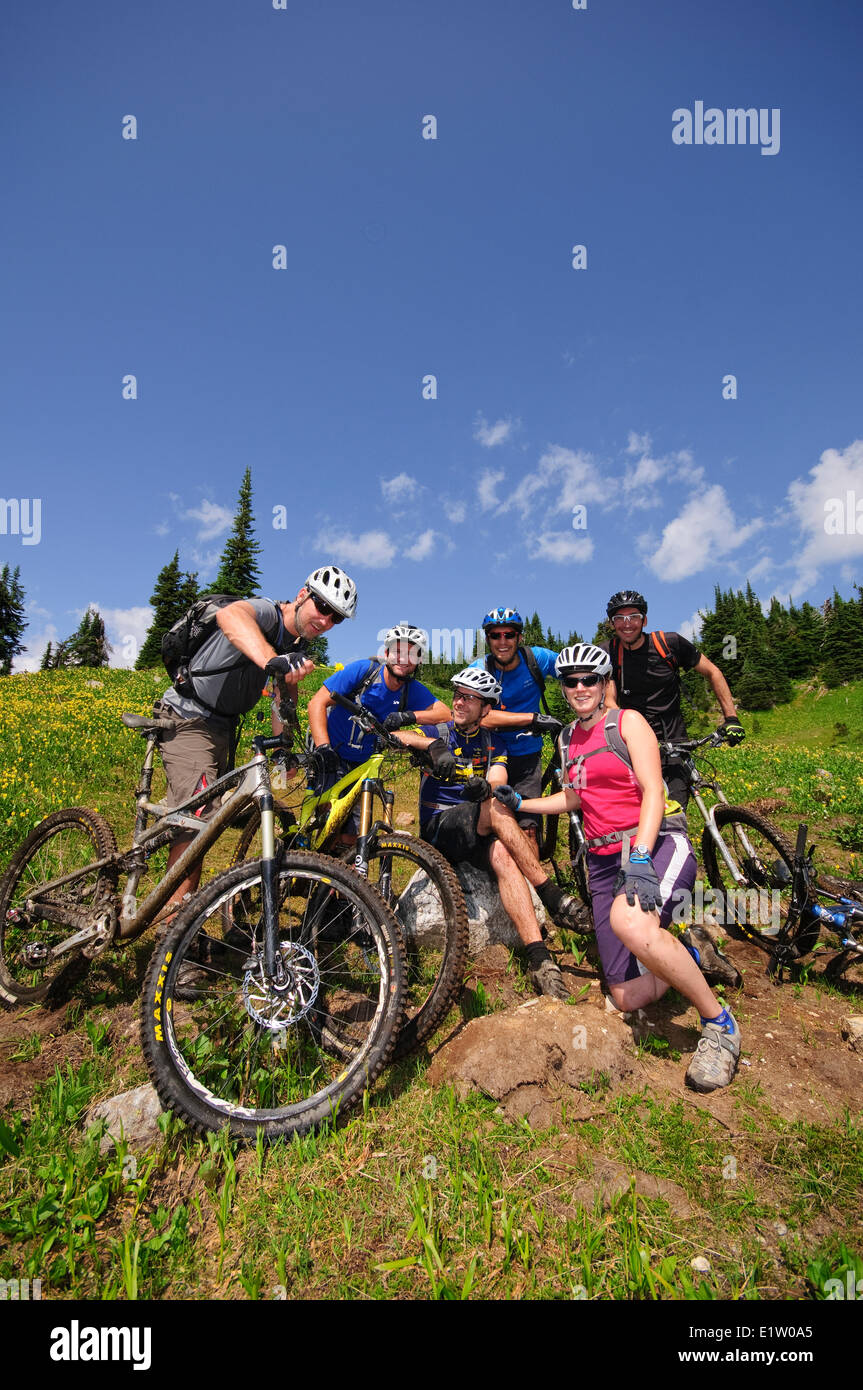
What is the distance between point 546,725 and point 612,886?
Answer: 2013mm

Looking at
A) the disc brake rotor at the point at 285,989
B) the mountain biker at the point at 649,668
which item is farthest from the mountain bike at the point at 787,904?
the disc brake rotor at the point at 285,989

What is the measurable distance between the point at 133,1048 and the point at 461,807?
10.9 feet

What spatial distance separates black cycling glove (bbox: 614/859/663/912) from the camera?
12.7ft

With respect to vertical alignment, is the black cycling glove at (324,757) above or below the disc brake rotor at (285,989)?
above

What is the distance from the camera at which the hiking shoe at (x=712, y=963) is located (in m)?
4.84

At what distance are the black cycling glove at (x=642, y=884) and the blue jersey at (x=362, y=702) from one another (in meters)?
2.58

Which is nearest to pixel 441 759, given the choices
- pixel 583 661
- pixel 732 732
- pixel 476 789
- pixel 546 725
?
pixel 476 789

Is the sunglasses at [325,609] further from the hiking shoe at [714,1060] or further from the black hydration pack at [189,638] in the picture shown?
the hiking shoe at [714,1060]

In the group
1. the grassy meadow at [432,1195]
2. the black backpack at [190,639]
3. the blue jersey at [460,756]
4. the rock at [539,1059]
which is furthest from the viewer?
the blue jersey at [460,756]

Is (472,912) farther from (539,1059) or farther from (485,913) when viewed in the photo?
(539,1059)

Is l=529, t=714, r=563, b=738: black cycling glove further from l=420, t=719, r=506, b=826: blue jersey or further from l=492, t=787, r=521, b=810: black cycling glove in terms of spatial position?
l=492, t=787, r=521, b=810: black cycling glove

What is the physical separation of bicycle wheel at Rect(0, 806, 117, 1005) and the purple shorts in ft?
12.8
